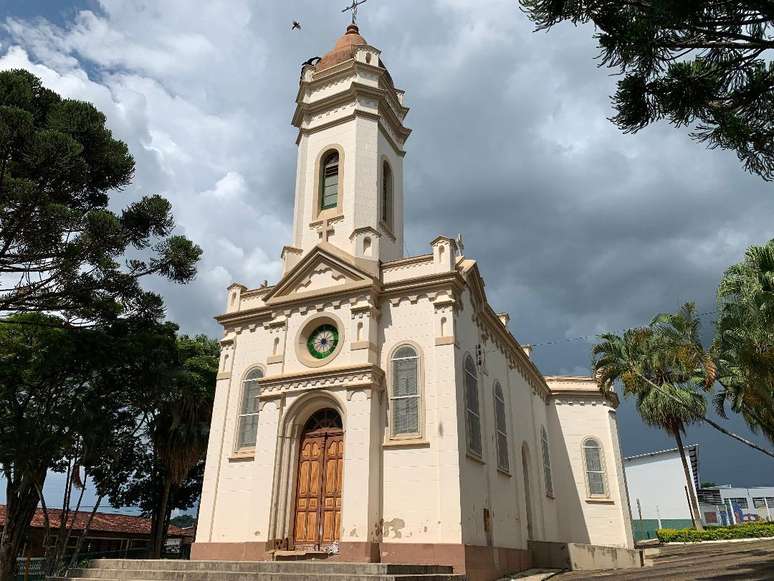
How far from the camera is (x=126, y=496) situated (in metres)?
30.6

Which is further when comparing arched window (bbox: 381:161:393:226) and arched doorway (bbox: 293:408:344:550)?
arched window (bbox: 381:161:393:226)

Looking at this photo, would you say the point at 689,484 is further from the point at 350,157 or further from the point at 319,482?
the point at 350,157

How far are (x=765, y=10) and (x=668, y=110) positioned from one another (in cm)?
166

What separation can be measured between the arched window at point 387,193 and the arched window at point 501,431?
670 centimetres

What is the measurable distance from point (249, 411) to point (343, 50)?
13685mm

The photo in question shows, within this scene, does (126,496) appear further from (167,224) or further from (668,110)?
(668,110)

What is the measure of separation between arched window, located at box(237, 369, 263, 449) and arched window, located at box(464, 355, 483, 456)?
6.11 m

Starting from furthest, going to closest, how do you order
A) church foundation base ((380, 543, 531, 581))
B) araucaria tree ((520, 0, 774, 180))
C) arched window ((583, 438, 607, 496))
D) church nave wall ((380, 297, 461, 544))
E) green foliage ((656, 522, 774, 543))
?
green foliage ((656, 522, 774, 543)) → arched window ((583, 438, 607, 496)) → church nave wall ((380, 297, 461, 544)) → church foundation base ((380, 543, 531, 581)) → araucaria tree ((520, 0, 774, 180))

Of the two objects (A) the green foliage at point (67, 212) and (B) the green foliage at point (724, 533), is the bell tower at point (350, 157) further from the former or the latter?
(B) the green foliage at point (724, 533)

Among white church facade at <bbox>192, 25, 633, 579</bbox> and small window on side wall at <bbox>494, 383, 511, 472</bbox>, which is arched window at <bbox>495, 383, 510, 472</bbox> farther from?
white church facade at <bbox>192, 25, 633, 579</bbox>

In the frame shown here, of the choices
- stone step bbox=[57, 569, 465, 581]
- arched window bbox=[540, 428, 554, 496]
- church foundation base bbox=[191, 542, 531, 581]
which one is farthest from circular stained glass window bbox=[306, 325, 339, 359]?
arched window bbox=[540, 428, 554, 496]

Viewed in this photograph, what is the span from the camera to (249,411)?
1783 cm

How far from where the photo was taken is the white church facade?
14594mm

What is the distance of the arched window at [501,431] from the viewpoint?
18.2 m
